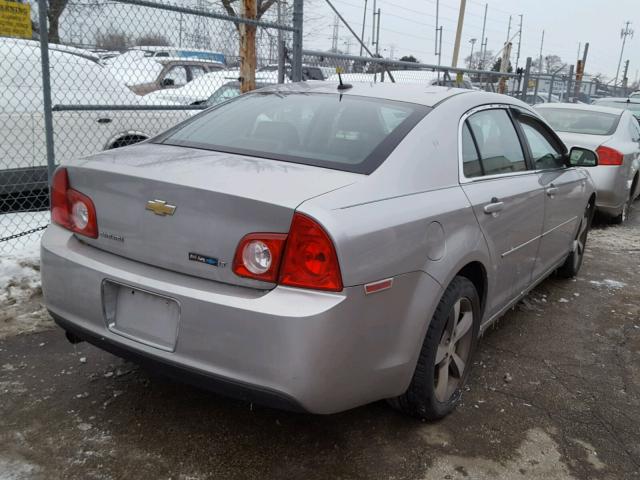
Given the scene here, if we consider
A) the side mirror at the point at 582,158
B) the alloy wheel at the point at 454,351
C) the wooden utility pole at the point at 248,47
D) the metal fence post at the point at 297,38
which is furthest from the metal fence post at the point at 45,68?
the side mirror at the point at 582,158

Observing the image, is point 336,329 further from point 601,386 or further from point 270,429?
point 601,386

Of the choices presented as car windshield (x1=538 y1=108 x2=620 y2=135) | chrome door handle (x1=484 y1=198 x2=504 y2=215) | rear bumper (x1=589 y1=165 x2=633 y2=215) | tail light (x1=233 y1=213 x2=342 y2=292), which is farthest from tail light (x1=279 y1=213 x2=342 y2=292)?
car windshield (x1=538 y1=108 x2=620 y2=135)

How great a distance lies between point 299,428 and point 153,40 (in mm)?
4885

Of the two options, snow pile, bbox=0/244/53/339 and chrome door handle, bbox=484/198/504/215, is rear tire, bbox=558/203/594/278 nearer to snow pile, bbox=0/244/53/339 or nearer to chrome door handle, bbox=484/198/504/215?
chrome door handle, bbox=484/198/504/215

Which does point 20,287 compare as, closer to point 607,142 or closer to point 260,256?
point 260,256

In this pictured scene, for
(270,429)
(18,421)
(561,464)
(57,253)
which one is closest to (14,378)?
(18,421)

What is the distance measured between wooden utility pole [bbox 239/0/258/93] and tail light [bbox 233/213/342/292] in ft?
14.7

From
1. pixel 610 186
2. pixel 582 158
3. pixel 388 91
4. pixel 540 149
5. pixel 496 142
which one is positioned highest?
pixel 388 91

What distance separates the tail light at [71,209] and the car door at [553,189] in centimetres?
265

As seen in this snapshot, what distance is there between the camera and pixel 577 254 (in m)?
5.13

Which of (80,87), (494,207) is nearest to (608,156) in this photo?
(494,207)

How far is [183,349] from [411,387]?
1.04 m

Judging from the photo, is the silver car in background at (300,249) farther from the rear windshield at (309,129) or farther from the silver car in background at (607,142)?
the silver car in background at (607,142)

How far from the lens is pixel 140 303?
90.2 inches
